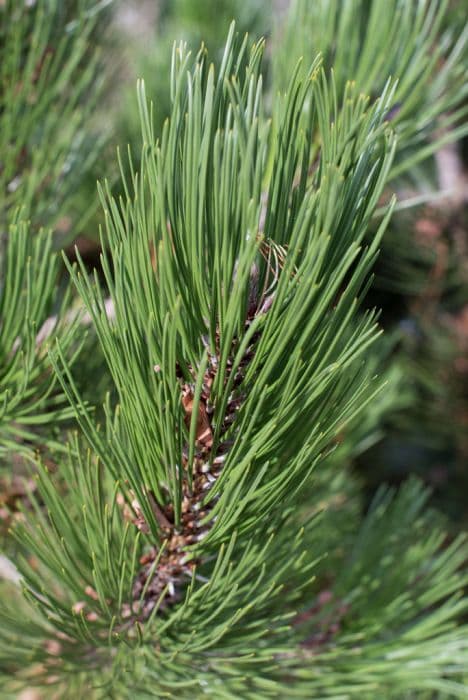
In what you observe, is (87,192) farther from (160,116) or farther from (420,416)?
(420,416)

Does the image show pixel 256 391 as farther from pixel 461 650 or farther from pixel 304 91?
pixel 461 650

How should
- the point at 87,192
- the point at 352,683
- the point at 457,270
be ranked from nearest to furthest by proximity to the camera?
the point at 352,683 < the point at 87,192 < the point at 457,270

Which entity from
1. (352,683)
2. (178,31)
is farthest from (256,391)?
(178,31)

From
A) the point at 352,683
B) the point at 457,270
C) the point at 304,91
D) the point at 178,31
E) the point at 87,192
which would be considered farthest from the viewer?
the point at 457,270

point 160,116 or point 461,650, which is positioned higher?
point 160,116

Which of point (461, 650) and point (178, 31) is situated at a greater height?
point (178, 31)

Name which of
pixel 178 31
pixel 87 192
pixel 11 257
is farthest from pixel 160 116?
pixel 11 257

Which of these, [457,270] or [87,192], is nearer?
[87,192]

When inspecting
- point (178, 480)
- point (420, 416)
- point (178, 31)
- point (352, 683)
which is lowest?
point (420, 416)

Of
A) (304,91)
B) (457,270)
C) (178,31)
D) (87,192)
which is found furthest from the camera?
(457,270)
